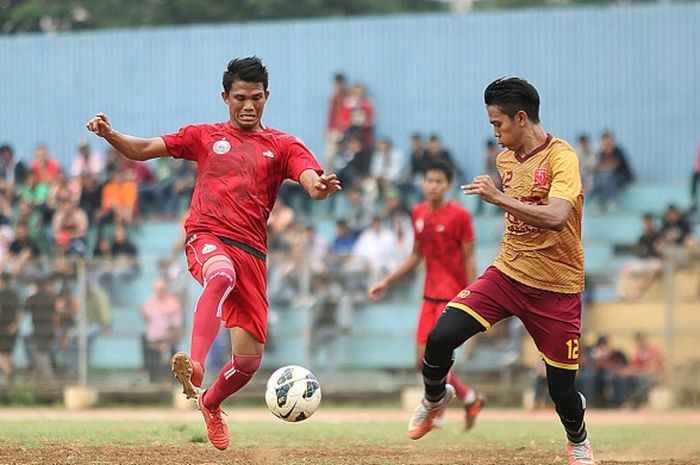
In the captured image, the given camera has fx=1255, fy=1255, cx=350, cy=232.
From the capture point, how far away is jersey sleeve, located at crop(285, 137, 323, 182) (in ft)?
30.3

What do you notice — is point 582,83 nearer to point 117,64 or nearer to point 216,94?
point 216,94

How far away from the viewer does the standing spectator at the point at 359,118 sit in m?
23.8

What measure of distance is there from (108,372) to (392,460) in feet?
35.9

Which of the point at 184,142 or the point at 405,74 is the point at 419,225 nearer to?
the point at 184,142

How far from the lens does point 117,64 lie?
2722 cm

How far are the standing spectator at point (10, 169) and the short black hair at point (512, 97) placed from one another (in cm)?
1778

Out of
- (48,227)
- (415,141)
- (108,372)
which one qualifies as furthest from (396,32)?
(108,372)

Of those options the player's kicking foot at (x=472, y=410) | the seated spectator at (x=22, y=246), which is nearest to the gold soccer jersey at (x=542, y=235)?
the player's kicking foot at (x=472, y=410)

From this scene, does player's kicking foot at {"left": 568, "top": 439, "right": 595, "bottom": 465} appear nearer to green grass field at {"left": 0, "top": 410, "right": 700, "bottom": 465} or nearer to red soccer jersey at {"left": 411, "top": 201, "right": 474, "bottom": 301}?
green grass field at {"left": 0, "top": 410, "right": 700, "bottom": 465}

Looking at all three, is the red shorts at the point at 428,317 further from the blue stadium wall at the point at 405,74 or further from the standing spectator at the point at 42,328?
the blue stadium wall at the point at 405,74

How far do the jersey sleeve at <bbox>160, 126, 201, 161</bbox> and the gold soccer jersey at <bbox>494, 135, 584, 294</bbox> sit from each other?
7.65 ft

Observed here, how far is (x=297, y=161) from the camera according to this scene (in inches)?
367

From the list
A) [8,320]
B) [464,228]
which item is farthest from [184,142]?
[8,320]

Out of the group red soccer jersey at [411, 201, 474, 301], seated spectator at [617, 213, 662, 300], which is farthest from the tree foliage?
red soccer jersey at [411, 201, 474, 301]
